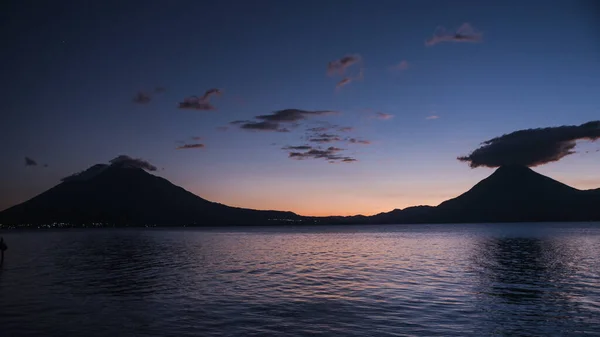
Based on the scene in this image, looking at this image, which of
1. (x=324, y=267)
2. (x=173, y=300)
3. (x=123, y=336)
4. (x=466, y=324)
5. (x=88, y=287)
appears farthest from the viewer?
(x=324, y=267)

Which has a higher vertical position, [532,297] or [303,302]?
[303,302]

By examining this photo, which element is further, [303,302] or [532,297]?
[532,297]

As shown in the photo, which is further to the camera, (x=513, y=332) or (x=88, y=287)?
(x=88, y=287)

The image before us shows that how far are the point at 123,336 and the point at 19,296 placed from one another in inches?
658

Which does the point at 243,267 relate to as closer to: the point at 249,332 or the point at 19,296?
the point at 19,296

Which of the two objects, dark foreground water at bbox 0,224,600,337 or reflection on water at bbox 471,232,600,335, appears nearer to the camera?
dark foreground water at bbox 0,224,600,337

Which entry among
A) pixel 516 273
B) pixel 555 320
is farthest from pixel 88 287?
pixel 516 273

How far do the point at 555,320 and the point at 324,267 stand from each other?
3075cm

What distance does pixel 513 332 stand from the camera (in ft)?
69.2

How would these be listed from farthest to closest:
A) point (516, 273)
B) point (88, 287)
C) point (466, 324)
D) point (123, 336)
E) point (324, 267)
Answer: point (324, 267) → point (516, 273) → point (88, 287) → point (466, 324) → point (123, 336)

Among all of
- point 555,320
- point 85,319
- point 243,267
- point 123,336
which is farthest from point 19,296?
point 555,320

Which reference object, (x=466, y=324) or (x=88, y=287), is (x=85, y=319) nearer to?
(x=88, y=287)

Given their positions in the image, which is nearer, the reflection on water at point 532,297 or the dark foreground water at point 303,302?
the dark foreground water at point 303,302

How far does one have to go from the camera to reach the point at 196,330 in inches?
845
